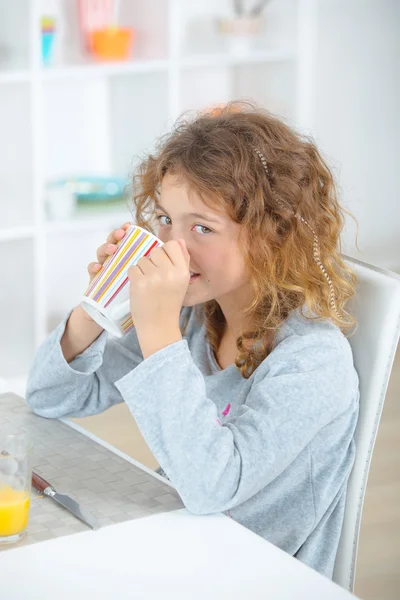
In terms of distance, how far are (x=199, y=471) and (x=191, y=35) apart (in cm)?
312

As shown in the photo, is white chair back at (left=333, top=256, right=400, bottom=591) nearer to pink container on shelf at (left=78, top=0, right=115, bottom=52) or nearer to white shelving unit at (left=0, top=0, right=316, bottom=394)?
white shelving unit at (left=0, top=0, right=316, bottom=394)

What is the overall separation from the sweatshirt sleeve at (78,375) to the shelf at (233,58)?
6.97 feet

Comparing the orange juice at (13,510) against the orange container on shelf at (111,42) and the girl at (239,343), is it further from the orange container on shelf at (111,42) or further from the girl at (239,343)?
the orange container on shelf at (111,42)

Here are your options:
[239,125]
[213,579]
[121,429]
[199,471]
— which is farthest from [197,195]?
[121,429]

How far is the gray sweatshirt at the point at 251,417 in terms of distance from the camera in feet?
3.49

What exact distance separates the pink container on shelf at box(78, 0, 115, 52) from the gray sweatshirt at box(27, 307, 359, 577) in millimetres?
2139

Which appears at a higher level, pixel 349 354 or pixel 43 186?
Result: pixel 349 354

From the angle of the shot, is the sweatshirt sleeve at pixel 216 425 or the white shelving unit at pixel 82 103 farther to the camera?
the white shelving unit at pixel 82 103

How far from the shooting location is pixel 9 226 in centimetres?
306

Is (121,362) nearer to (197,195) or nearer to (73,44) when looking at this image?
(197,195)

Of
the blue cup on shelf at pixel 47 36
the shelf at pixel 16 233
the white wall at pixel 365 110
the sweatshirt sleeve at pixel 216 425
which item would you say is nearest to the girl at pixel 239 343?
the sweatshirt sleeve at pixel 216 425

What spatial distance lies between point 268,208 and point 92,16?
87.8 inches

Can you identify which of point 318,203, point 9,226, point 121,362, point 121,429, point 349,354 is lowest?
point 121,429

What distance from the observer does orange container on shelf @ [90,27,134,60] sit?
3275mm
